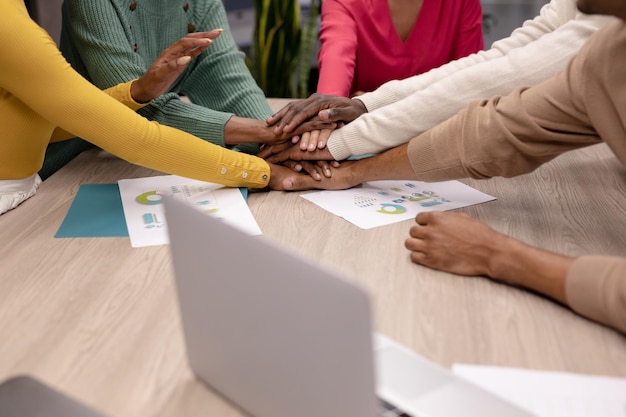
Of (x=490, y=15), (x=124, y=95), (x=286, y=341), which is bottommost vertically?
(x=490, y=15)

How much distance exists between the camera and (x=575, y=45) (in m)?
1.38

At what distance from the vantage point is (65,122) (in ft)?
4.38

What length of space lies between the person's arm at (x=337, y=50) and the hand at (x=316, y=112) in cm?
27

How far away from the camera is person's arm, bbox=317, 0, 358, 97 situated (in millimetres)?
1984

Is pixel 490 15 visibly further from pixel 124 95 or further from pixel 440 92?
pixel 124 95

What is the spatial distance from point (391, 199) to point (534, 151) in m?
0.32

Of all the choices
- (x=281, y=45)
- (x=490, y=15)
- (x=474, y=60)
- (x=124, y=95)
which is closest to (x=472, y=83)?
(x=474, y=60)

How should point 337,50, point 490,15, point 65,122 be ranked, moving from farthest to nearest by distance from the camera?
point 490,15
point 337,50
point 65,122

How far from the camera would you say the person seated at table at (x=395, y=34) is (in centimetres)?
213

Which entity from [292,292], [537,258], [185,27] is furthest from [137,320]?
[185,27]

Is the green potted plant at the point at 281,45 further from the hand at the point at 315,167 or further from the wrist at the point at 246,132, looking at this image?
the hand at the point at 315,167

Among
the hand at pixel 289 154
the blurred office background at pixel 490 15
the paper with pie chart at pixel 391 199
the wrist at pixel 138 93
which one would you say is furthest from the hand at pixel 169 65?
the blurred office background at pixel 490 15

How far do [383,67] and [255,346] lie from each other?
5.45 feet

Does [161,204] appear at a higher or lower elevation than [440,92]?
lower
